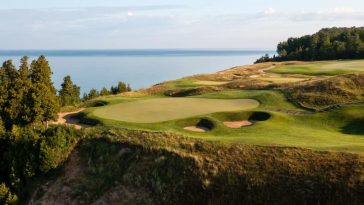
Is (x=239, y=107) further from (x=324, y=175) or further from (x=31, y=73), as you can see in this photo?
(x=31, y=73)

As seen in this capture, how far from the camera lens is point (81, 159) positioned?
26109 mm

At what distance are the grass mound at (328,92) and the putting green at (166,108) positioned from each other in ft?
13.6

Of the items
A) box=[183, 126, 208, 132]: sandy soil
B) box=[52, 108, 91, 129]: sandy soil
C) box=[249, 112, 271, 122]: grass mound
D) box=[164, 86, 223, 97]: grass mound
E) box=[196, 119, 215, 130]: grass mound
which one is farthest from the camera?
box=[164, 86, 223, 97]: grass mound

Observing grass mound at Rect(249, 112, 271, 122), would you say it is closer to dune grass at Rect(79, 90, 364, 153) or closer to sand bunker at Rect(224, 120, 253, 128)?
dune grass at Rect(79, 90, 364, 153)

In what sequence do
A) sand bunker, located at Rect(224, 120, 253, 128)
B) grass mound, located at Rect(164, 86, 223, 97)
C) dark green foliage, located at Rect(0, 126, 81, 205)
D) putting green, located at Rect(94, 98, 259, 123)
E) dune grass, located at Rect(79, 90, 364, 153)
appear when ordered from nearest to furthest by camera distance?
1. dune grass, located at Rect(79, 90, 364, 153)
2. dark green foliage, located at Rect(0, 126, 81, 205)
3. sand bunker, located at Rect(224, 120, 253, 128)
4. putting green, located at Rect(94, 98, 259, 123)
5. grass mound, located at Rect(164, 86, 223, 97)

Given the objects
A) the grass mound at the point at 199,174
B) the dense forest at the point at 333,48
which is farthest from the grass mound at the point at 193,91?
the dense forest at the point at 333,48

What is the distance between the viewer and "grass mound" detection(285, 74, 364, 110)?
36.0m

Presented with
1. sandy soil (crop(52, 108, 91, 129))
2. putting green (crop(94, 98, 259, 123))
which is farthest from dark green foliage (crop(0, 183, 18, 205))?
putting green (crop(94, 98, 259, 123))

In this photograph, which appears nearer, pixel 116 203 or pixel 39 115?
pixel 116 203

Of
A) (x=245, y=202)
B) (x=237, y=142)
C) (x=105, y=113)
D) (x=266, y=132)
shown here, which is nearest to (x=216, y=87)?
(x=105, y=113)

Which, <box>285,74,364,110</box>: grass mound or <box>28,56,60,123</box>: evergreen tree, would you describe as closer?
<box>28,56,60,123</box>: evergreen tree

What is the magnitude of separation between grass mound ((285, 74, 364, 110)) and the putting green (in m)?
4.15

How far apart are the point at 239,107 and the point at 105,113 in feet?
35.3

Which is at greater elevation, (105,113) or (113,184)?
(105,113)
